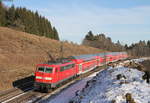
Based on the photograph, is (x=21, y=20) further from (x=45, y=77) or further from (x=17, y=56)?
(x=45, y=77)

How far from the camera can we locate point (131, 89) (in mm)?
12617

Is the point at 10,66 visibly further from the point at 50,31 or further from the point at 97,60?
the point at 50,31

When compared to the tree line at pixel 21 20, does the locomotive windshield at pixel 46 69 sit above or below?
below

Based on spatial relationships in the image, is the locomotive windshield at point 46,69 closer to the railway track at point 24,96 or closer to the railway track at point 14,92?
the railway track at point 24,96

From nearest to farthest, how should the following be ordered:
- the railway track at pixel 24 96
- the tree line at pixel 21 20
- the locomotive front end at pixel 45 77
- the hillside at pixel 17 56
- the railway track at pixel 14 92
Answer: the railway track at pixel 24 96 → the railway track at pixel 14 92 → the locomotive front end at pixel 45 77 → the hillside at pixel 17 56 → the tree line at pixel 21 20

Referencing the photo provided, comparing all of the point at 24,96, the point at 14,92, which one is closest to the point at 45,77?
the point at 24,96

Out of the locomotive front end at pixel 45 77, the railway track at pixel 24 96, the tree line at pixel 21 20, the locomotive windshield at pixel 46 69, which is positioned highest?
the tree line at pixel 21 20

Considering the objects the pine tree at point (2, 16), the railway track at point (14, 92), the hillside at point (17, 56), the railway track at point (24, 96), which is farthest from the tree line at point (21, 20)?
the railway track at point (24, 96)

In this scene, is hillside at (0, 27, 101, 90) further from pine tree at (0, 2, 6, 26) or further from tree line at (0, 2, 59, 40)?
pine tree at (0, 2, 6, 26)

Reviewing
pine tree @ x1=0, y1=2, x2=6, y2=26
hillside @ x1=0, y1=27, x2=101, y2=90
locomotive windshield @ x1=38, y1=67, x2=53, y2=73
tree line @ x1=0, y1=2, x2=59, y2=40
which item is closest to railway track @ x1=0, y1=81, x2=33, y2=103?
hillside @ x1=0, y1=27, x2=101, y2=90

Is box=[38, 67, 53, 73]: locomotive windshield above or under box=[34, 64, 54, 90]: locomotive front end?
above

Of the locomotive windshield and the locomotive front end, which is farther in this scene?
the locomotive windshield

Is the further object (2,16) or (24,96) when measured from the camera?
(2,16)

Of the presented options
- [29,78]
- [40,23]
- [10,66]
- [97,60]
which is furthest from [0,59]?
[40,23]
